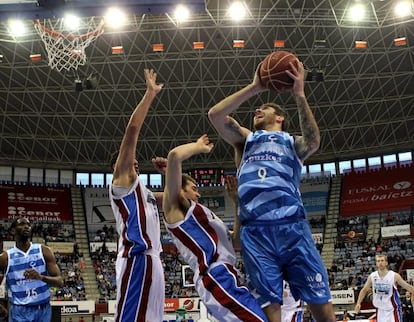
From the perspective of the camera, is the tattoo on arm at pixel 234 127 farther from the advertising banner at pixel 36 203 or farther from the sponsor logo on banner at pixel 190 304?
the advertising banner at pixel 36 203

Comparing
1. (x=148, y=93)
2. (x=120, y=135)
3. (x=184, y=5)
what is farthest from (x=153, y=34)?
(x=148, y=93)

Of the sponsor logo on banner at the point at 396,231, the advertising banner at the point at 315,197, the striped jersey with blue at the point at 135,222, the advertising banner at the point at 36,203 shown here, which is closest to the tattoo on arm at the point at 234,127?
the striped jersey with blue at the point at 135,222

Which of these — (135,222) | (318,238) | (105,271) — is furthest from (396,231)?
(135,222)

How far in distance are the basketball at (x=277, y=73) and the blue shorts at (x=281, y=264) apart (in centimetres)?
107

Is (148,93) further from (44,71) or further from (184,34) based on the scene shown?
(44,71)

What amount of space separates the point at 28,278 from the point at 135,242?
198 cm

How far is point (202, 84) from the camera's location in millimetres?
30750

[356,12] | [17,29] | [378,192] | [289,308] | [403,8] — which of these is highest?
[356,12]

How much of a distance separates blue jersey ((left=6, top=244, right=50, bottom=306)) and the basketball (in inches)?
146

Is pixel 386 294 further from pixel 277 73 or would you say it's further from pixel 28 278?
pixel 277 73

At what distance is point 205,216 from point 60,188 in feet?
108

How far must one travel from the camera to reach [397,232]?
3158 cm

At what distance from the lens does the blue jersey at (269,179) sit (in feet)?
14.6

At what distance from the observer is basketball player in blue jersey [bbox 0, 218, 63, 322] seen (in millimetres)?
6574
